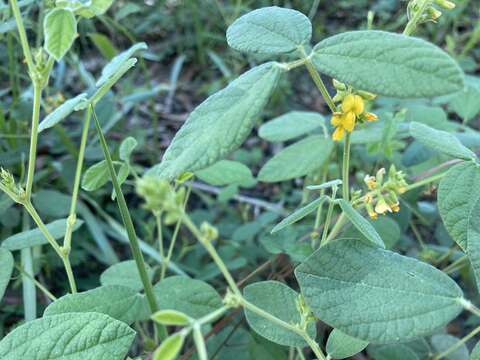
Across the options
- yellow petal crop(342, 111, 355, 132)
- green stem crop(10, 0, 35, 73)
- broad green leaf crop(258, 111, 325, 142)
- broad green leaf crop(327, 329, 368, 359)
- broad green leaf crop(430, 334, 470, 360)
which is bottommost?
broad green leaf crop(430, 334, 470, 360)

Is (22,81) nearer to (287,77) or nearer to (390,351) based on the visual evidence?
(287,77)

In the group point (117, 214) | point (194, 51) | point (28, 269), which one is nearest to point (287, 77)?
point (194, 51)

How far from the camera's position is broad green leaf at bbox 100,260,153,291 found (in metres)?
1.05

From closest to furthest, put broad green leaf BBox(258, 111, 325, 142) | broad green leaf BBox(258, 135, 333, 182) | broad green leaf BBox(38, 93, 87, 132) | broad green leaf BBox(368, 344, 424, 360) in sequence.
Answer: broad green leaf BBox(38, 93, 87, 132) → broad green leaf BBox(368, 344, 424, 360) → broad green leaf BBox(258, 135, 333, 182) → broad green leaf BBox(258, 111, 325, 142)

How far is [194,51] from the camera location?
2596 millimetres

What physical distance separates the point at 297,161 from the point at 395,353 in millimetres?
445

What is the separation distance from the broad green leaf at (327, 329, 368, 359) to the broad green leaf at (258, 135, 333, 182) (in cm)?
46

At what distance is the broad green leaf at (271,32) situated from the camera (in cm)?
74

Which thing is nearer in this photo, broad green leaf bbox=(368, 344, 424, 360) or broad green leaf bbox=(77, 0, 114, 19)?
broad green leaf bbox=(77, 0, 114, 19)

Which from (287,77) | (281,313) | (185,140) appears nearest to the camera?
(185,140)

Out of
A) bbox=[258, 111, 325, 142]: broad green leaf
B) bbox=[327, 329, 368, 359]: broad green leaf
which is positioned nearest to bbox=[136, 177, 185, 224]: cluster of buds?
bbox=[327, 329, 368, 359]: broad green leaf

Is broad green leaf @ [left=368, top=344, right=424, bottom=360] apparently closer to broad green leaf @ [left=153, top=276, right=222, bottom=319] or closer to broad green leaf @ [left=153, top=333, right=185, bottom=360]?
broad green leaf @ [left=153, top=276, right=222, bottom=319]

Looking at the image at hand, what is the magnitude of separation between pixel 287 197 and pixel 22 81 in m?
1.06

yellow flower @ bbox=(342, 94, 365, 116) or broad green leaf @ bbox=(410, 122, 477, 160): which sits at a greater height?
yellow flower @ bbox=(342, 94, 365, 116)
